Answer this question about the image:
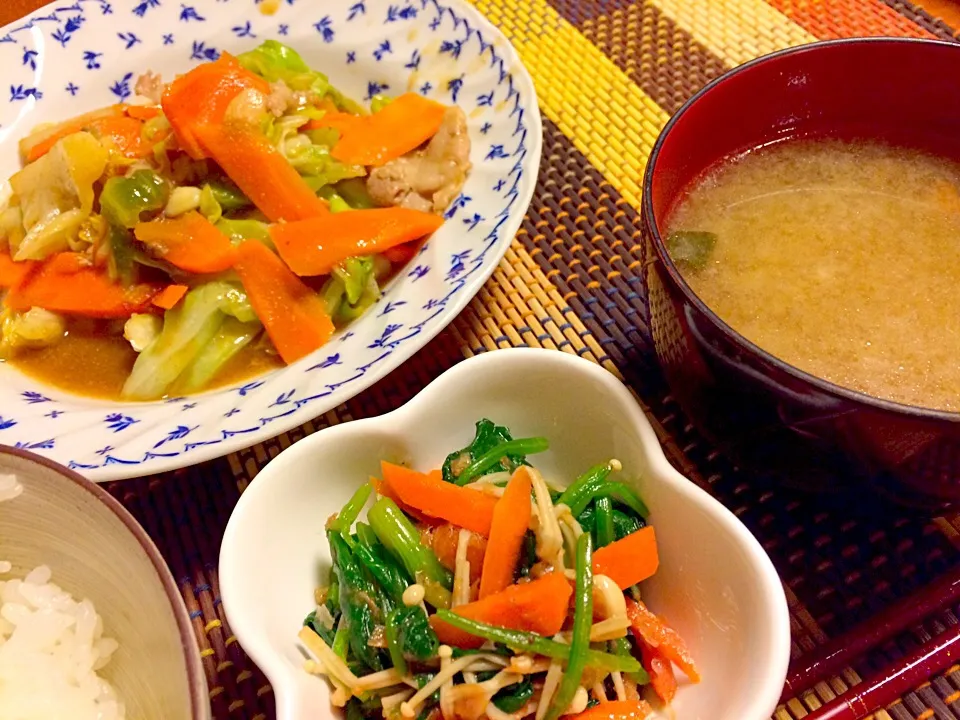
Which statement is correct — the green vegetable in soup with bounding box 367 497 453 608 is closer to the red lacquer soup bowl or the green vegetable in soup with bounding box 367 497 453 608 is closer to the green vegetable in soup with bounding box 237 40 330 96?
the red lacquer soup bowl

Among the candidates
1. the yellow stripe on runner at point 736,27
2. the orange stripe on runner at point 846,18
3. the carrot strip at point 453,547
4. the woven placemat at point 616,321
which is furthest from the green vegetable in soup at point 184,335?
the orange stripe on runner at point 846,18

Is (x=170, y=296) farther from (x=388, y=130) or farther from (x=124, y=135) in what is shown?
(x=388, y=130)

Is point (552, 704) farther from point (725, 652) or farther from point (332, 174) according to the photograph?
point (332, 174)

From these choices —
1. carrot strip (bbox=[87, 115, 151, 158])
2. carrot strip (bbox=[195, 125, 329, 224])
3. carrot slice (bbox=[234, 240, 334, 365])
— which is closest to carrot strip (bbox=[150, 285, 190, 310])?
carrot slice (bbox=[234, 240, 334, 365])

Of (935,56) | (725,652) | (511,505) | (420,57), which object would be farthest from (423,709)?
(420,57)

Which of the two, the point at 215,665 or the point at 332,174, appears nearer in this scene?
the point at 215,665

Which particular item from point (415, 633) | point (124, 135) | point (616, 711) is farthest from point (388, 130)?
point (616, 711)

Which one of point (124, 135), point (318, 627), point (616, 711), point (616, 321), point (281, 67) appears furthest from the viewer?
point (281, 67)
